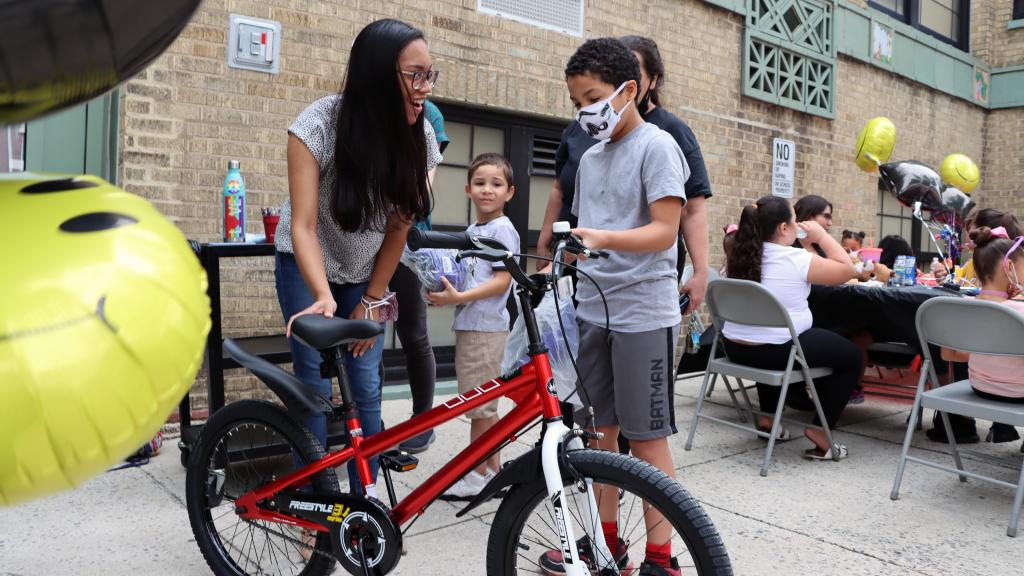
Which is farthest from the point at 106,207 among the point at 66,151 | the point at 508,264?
the point at 66,151

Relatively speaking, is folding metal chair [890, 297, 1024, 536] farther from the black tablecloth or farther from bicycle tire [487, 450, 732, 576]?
bicycle tire [487, 450, 732, 576]

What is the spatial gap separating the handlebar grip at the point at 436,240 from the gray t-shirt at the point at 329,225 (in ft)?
1.65

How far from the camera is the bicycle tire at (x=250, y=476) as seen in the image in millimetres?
2123

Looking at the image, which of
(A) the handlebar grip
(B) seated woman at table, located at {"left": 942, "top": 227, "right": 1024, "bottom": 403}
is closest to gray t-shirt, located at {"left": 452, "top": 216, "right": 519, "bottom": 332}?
(A) the handlebar grip

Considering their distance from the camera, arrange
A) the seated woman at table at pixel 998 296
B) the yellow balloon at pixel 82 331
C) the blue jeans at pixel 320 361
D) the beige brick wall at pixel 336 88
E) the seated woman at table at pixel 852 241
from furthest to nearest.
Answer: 1. the seated woman at table at pixel 852 241
2. the beige brick wall at pixel 336 88
3. the seated woman at table at pixel 998 296
4. the blue jeans at pixel 320 361
5. the yellow balloon at pixel 82 331

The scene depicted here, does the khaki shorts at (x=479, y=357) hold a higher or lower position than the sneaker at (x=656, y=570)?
higher

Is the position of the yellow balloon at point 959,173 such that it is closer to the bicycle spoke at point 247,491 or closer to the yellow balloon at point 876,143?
the yellow balloon at point 876,143

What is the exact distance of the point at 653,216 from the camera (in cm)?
207

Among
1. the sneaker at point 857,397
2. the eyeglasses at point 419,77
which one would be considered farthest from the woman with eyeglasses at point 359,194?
the sneaker at point 857,397

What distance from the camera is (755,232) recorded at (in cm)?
409

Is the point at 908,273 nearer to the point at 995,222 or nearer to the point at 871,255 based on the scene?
the point at 995,222

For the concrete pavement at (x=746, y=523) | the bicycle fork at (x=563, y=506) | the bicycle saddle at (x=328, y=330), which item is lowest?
the concrete pavement at (x=746, y=523)

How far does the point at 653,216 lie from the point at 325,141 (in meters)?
0.92

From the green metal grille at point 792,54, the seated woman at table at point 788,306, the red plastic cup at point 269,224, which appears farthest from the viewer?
the green metal grille at point 792,54
